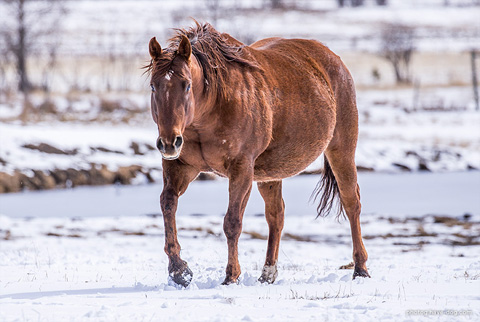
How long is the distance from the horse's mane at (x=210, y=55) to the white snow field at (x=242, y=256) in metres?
1.59

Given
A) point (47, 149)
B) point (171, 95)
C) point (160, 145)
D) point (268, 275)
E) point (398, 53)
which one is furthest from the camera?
point (398, 53)

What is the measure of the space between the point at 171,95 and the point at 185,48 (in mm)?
429

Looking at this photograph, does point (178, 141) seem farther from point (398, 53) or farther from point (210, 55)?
point (398, 53)

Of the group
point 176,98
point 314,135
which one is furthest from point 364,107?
point 176,98

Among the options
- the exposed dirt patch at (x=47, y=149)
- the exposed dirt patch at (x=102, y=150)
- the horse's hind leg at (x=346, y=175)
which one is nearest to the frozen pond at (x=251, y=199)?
the exposed dirt patch at (x=47, y=149)

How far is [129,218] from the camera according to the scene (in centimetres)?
1322

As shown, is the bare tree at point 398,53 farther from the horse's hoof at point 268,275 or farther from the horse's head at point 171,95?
the horse's head at point 171,95

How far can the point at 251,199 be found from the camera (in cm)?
1627

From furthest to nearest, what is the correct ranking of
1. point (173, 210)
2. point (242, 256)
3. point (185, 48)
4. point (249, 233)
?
point (249, 233) < point (242, 256) < point (173, 210) < point (185, 48)

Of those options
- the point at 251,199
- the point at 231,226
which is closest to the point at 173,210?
the point at 231,226

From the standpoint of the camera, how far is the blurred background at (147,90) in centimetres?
1875

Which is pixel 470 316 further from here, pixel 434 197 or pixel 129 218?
pixel 434 197

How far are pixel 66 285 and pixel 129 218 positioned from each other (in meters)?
7.19

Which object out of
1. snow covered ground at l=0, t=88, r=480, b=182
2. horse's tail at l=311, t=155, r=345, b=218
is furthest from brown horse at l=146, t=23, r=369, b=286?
snow covered ground at l=0, t=88, r=480, b=182
